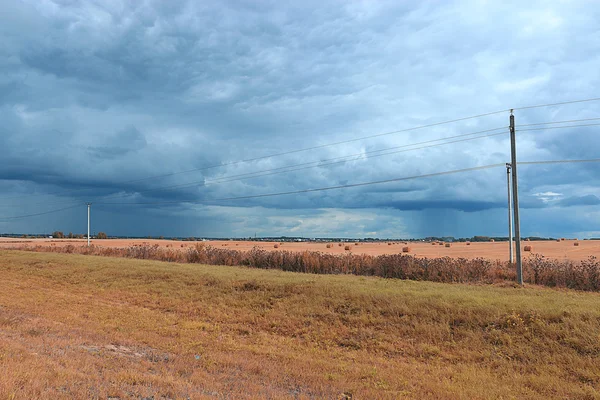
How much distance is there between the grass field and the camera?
8.86 meters

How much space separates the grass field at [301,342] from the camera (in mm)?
8859

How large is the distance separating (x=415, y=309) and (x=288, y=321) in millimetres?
4711

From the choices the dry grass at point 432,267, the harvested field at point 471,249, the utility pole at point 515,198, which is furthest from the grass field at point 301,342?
the harvested field at point 471,249

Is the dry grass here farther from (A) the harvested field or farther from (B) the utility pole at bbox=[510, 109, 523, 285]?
(A) the harvested field

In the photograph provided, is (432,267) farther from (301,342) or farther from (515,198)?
(301,342)

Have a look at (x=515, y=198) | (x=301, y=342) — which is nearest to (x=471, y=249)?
(x=515, y=198)

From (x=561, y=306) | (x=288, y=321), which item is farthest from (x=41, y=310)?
(x=561, y=306)

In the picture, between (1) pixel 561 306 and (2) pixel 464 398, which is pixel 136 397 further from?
(1) pixel 561 306

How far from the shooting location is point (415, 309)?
15531 millimetres

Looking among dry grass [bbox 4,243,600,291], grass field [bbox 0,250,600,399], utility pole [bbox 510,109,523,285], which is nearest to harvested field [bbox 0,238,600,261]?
dry grass [bbox 4,243,600,291]

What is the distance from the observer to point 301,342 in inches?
562

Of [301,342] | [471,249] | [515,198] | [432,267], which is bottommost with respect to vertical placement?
[301,342]

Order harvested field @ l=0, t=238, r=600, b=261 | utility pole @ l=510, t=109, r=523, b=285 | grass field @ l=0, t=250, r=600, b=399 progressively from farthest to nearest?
harvested field @ l=0, t=238, r=600, b=261 < utility pole @ l=510, t=109, r=523, b=285 < grass field @ l=0, t=250, r=600, b=399

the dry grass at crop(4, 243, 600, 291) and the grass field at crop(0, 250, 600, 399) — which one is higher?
the dry grass at crop(4, 243, 600, 291)
